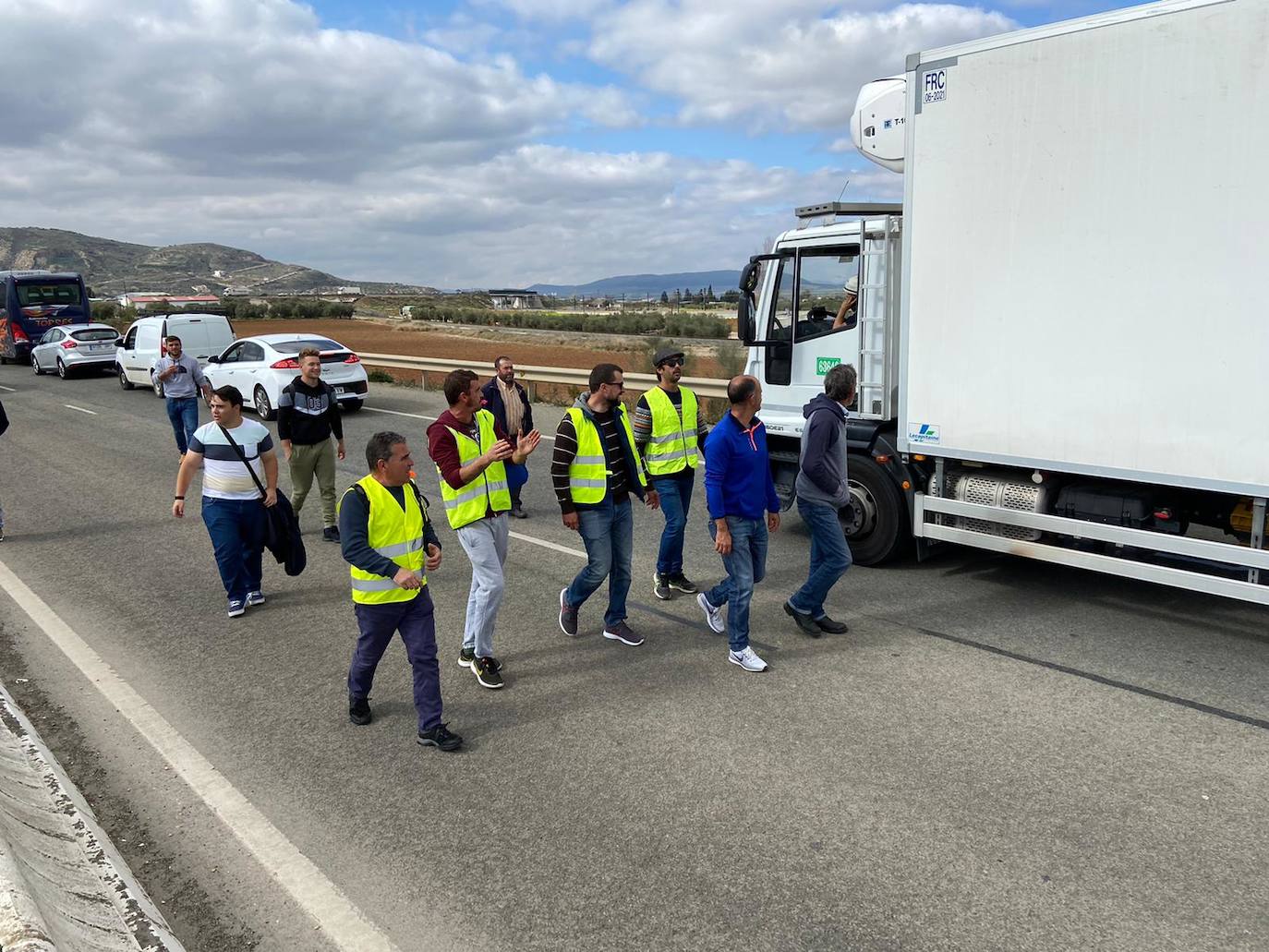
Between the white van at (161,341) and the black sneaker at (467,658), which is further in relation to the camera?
the white van at (161,341)

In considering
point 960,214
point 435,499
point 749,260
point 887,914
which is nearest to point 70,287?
point 435,499

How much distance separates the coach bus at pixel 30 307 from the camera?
102ft

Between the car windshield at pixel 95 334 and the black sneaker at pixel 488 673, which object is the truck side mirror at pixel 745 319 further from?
the car windshield at pixel 95 334

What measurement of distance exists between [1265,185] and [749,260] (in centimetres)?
398

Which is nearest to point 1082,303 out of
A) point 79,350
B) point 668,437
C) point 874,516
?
point 874,516

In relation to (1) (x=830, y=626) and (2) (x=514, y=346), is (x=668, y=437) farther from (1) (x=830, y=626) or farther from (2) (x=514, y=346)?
(2) (x=514, y=346)

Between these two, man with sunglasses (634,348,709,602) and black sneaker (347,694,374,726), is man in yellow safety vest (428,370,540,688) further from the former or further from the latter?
man with sunglasses (634,348,709,602)

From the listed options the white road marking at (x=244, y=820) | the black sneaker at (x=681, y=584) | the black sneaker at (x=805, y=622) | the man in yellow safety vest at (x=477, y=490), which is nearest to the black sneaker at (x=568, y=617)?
the man in yellow safety vest at (x=477, y=490)

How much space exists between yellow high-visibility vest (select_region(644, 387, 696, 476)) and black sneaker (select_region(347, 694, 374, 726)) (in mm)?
2837

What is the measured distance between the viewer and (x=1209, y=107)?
5176mm

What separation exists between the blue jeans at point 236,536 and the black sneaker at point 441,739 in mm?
2680

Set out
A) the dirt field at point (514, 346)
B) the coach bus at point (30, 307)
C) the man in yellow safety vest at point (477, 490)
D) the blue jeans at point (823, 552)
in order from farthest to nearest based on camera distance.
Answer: the dirt field at point (514, 346) → the coach bus at point (30, 307) → the blue jeans at point (823, 552) → the man in yellow safety vest at point (477, 490)

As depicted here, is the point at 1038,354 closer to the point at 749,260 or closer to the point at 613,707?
the point at 749,260

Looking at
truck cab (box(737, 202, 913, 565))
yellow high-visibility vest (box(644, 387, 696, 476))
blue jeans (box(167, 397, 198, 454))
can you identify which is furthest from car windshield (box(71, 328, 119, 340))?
yellow high-visibility vest (box(644, 387, 696, 476))
